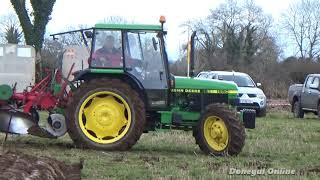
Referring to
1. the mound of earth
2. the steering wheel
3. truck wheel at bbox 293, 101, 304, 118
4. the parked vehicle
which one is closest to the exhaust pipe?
the steering wheel

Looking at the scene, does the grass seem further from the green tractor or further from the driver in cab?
the driver in cab

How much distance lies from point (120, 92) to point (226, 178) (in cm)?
352

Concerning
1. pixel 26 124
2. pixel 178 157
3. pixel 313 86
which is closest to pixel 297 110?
pixel 313 86

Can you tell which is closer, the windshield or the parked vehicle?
the parked vehicle

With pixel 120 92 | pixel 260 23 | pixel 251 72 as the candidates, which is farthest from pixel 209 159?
pixel 260 23

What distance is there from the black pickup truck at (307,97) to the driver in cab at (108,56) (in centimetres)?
1402

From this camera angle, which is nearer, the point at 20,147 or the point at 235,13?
the point at 20,147

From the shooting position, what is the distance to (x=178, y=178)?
24.9 feet

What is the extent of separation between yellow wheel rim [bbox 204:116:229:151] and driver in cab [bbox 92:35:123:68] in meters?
1.86

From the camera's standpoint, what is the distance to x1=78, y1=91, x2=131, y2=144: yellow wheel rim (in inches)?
423

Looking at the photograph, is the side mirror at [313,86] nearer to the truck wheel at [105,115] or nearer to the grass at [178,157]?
the grass at [178,157]

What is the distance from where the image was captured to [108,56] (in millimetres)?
10852

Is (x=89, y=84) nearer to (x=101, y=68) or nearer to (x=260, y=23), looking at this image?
(x=101, y=68)

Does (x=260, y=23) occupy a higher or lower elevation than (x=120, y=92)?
higher
